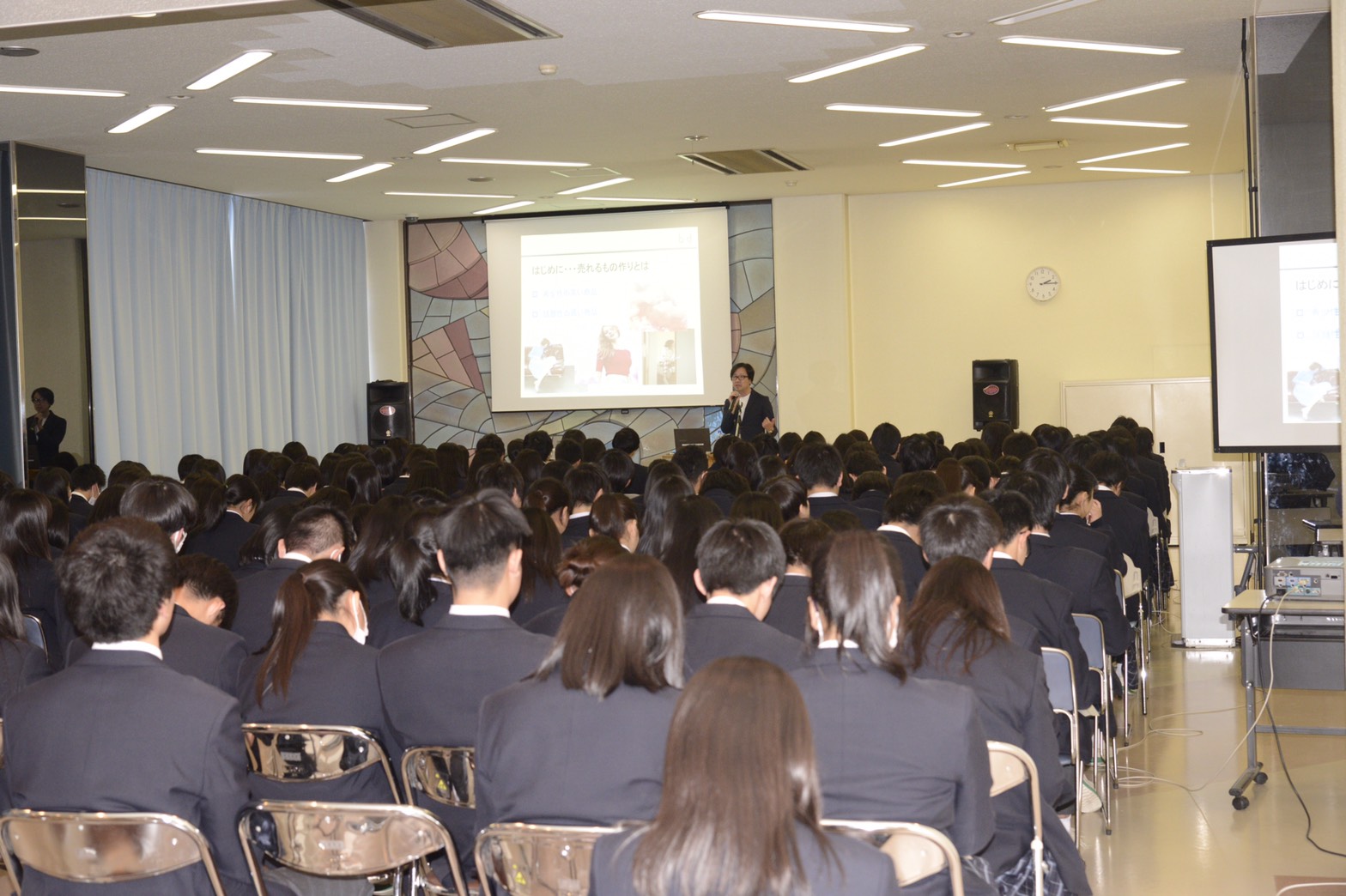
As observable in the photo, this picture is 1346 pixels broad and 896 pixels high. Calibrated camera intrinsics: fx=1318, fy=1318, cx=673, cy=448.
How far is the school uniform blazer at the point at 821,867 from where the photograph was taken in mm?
1708

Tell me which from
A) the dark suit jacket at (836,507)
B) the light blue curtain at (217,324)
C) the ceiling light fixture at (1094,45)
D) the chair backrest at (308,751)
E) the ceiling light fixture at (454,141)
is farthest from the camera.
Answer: the light blue curtain at (217,324)

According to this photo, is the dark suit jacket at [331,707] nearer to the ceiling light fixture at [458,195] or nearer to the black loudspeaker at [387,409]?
the ceiling light fixture at [458,195]

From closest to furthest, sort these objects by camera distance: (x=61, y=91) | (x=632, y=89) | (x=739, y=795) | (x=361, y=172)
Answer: (x=739, y=795)
(x=61, y=91)
(x=632, y=89)
(x=361, y=172)

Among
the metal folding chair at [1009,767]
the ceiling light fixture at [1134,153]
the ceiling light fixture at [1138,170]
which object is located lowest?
the metal folding chair at [1009,767]

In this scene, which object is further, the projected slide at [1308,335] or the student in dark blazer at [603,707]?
the projected slide at [1308,335]

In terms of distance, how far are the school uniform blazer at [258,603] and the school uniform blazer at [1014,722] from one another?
231 centimetres

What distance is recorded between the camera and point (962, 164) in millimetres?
12477

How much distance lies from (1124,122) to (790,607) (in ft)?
25.0

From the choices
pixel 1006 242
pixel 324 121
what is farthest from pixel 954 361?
pixel 324 121

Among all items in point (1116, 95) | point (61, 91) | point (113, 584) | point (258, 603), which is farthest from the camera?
point (1116, 95)

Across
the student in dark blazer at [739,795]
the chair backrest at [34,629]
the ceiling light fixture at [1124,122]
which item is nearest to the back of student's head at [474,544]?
the student in dark blazer at [739,795]

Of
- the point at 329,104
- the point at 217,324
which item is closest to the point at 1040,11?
the point at 329,104

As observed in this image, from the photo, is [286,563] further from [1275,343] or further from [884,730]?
[1275,343]

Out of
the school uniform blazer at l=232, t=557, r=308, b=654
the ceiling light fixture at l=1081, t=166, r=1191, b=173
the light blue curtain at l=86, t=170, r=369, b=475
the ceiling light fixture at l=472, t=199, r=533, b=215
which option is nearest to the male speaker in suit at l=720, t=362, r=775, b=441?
the ceiling light fixture at l=472, t=199, r=533, b=215
